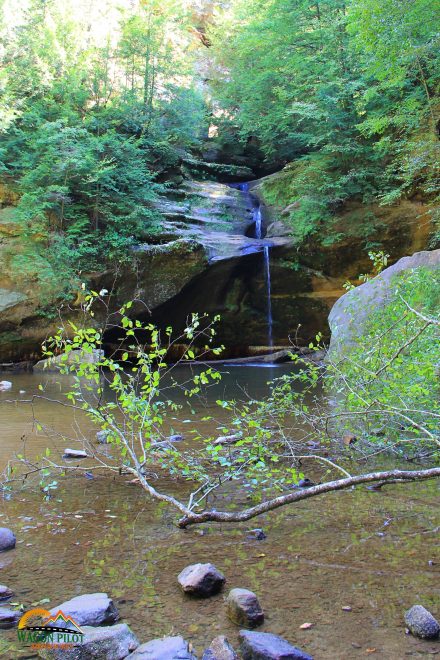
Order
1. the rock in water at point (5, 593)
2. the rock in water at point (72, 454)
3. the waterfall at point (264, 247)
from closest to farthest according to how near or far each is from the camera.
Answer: the rock in water at point (5, 593) → the rock in water at point (72, 454) → the waterfall at point (264, 247)

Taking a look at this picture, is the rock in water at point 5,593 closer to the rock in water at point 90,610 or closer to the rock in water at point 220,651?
the rock in water at point 90,610

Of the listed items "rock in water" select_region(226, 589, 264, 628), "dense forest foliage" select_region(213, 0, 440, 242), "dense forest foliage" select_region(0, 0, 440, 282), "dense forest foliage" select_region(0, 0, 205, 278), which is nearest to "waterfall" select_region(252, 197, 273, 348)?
"dense forest foliage" select_region(0, 0, 440, 282)

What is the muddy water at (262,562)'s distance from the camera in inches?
82.4

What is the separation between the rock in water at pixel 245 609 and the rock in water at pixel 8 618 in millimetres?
934

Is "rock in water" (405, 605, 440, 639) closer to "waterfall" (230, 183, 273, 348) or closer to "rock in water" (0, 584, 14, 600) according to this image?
"rock in water" (0, 584, 14, 600)

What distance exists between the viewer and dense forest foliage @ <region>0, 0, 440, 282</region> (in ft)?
44.8

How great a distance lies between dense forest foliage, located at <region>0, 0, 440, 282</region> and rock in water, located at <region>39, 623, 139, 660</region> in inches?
451

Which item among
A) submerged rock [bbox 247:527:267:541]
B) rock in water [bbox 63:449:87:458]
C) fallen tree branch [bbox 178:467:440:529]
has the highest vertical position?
fallen tree branch [bbox 178:467:440:529]

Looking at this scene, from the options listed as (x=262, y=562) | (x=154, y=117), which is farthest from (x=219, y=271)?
(x=262, y=562)

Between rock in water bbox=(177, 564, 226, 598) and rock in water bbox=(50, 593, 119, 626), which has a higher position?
rock in water bbox=(50, 593, 119, 626)

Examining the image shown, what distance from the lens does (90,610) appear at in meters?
2.07

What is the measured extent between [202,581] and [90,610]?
0.54m

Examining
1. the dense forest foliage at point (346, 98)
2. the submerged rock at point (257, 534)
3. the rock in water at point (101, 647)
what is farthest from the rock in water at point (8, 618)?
the dense forest foliage at point (346, 98)

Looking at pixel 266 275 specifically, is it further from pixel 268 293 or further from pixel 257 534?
pixel 257 534
